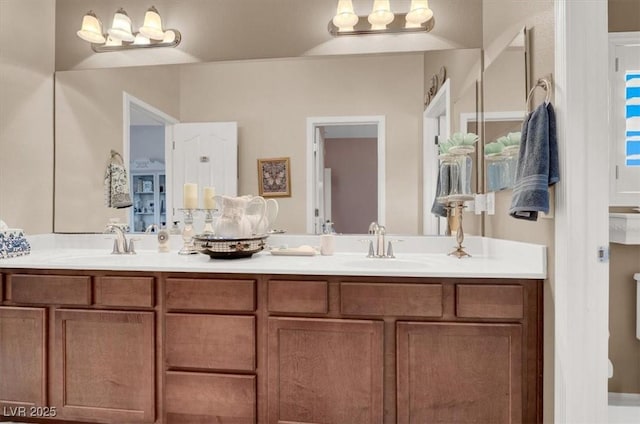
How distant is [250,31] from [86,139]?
1.32m

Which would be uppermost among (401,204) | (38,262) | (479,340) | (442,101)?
(442,101)

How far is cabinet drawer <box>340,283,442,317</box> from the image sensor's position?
1503 mm

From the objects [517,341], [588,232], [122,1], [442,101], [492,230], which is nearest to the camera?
[588,232]

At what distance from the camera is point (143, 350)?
1647 mm

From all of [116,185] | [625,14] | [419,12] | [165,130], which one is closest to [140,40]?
[165,130]

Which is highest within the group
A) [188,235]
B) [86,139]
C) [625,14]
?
[625,14]

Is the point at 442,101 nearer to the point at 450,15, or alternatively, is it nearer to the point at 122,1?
the point at 450,15

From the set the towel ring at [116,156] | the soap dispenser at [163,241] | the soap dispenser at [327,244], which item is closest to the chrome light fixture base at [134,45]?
the towel ring at [116,156]

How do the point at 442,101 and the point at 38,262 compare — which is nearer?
the point at 38,262

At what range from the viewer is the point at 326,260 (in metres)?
1.90

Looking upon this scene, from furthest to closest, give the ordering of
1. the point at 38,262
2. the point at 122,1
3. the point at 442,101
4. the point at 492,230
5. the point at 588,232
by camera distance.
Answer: the point at 122,1 → the point at 442,101 → the point at 492,230 → the point at 38,262 → the point at 588,232

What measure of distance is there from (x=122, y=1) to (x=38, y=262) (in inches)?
68.4

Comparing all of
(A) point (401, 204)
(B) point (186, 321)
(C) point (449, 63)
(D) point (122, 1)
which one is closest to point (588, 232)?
(A) point (401, 204)

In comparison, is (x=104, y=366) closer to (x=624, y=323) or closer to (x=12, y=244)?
(x=12, y=244)
